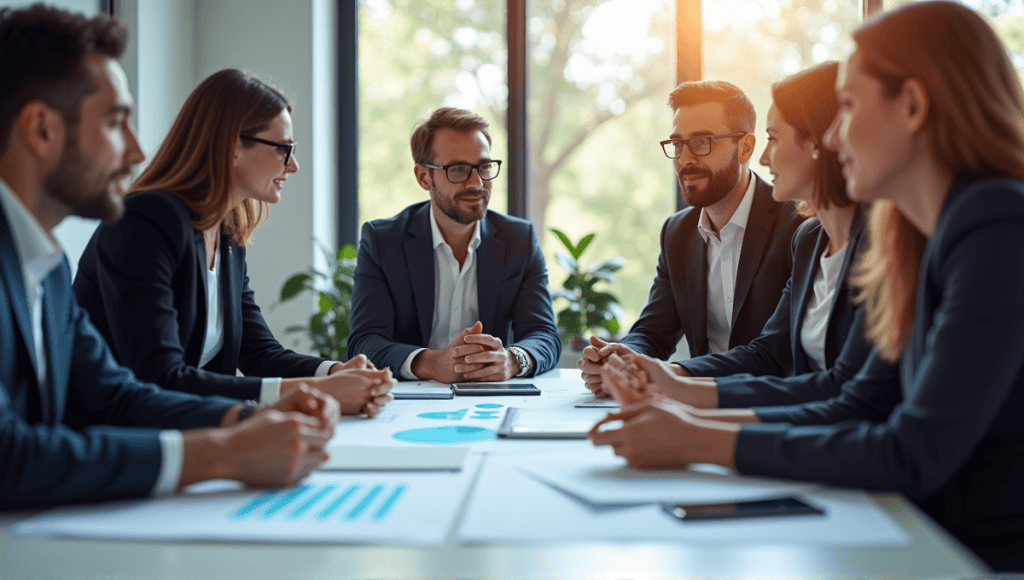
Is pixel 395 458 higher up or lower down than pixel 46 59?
lower down

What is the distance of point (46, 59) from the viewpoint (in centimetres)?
126

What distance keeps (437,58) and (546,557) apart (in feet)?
15.4

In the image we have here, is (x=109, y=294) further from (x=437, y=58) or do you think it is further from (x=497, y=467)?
(x=437, y=58)

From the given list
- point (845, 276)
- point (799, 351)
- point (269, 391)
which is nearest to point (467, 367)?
point (269, 391)

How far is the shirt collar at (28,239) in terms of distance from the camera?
120 centimetres

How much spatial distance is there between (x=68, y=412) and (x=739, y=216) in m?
2.27

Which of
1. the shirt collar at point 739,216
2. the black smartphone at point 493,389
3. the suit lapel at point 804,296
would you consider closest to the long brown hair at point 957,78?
the suit lapel at point 804,296

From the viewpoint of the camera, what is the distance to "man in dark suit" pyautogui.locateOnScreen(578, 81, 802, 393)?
8.84 ft

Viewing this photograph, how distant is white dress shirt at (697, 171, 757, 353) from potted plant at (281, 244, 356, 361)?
6.78ft

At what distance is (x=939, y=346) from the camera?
1.06 m

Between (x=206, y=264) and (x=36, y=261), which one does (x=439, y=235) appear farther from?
(x=36, y=261)

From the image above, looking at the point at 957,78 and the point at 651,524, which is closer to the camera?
the point at 651,524

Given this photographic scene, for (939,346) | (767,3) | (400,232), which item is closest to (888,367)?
(939,346)

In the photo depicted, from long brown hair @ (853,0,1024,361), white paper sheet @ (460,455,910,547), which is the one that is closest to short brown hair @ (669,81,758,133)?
long brown hair @ (853,0,1024,361)
